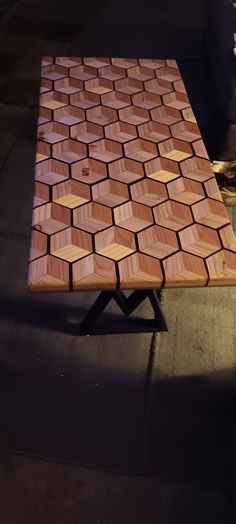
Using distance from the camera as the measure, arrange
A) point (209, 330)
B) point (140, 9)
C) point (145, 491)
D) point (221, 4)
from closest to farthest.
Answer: point (145, 491) < point (209, 330) < point (221, 4) < point (140, 9)

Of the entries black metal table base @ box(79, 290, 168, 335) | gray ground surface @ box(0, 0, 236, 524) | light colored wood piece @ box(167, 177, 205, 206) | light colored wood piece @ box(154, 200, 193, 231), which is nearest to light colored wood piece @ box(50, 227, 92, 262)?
light colored wood piece @ box(154, 200, 193, 231)

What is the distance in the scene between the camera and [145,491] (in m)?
1.67

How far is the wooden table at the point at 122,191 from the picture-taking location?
53.4 inches

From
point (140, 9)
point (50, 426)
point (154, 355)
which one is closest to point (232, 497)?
point (154, 355)

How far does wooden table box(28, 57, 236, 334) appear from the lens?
136cm

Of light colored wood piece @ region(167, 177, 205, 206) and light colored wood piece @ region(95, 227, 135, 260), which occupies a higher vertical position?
light colored wood piece @ region(167, 177, 205, 206)

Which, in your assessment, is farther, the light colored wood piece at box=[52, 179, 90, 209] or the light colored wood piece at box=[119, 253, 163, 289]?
the light colored wood piece at box=[52, 179, 90, 209]

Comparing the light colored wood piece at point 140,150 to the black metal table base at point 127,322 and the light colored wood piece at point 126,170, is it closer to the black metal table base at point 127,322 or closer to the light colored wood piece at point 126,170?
the light colored wood piece at point 126,170

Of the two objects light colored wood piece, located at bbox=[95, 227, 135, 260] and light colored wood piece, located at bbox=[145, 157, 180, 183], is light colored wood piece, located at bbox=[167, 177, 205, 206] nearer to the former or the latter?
light colored wood piece, located at bbox=[145, 157, 180, 183]

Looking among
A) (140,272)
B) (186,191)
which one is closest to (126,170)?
(186,191)

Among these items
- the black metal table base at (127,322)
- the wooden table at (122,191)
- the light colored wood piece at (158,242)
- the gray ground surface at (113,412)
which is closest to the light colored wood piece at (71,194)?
the wooden table at (122,191)

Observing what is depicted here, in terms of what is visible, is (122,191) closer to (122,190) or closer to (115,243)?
(122,190)

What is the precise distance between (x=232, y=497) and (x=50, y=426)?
2.64 feet

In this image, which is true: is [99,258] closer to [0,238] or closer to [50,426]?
[50,426]
